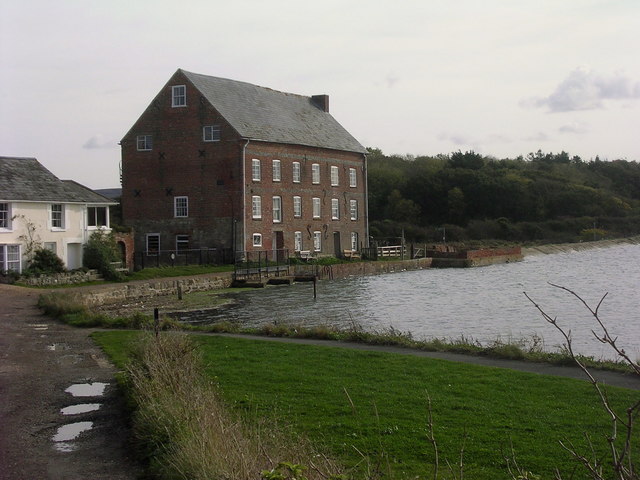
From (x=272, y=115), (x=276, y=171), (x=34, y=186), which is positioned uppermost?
(x=272, y=115)

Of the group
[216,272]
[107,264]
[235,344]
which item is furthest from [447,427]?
[216,272]

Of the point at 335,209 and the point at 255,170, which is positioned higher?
the point at 255,170

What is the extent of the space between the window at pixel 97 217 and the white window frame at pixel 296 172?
14.4 metres

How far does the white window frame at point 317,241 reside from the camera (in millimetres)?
53000

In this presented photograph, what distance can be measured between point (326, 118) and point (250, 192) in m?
13.8

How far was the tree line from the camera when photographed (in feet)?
263

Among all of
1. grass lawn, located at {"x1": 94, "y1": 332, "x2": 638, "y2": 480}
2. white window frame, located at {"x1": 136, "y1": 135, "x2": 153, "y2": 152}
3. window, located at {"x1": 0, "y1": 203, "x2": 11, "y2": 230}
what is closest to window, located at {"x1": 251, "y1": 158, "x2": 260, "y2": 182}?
white window frame, located at {"x1": 136, "y1": 135, "x2": 153, "y2": 152}

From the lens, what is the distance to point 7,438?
32.4ft

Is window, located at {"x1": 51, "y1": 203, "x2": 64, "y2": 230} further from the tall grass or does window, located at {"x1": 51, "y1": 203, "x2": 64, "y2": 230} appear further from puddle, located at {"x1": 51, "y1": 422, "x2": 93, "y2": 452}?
puddle, located at {"x1": 51, "y1": 422, "x2": 93, "y2": 452}

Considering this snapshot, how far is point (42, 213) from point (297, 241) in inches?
742

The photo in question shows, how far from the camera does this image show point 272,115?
51.5 metres

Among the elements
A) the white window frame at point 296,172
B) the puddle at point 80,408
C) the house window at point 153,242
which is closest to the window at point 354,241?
the white window frame at point 296,172

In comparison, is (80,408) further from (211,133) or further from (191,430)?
(211,133)

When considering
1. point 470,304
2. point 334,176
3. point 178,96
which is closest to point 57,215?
point 178,96
